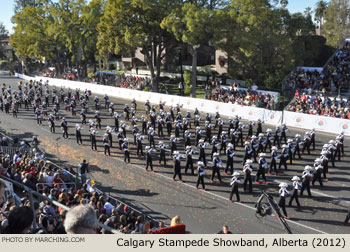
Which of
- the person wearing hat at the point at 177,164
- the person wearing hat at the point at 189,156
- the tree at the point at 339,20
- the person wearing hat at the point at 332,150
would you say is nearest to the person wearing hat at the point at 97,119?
the person wearing hat at the point at 189,156

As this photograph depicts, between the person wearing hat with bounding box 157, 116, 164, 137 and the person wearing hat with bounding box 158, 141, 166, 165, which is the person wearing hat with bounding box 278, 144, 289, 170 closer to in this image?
the person wearing hat with bounding box 158, 141, 166, 165

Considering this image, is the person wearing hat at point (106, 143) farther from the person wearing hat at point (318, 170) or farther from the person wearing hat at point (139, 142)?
the person wearing hat at point (318, 170)

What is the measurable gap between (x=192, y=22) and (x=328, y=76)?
42.1 ft

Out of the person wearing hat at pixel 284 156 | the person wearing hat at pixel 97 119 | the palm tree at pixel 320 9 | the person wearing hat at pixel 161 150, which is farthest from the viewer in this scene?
the palm tree at pixel 320 9

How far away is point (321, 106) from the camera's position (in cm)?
2362

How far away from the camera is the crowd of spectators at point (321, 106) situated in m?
22.2

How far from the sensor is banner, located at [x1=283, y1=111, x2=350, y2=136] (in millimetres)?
21117

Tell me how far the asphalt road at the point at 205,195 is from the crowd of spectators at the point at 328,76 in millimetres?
10903

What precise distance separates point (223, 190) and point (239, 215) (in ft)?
7.22

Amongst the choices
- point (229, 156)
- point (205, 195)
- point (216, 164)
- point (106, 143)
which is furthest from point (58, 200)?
A: point (106, 143)

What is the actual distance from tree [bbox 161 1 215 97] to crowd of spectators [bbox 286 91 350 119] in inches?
386

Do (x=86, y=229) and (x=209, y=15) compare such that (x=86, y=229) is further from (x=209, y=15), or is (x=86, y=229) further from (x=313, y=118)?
(x=209, y=15)

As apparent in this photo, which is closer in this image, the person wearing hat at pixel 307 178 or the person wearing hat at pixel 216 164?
the person wearing hat at pixel 307 178

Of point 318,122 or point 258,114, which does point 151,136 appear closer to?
point 258,114
